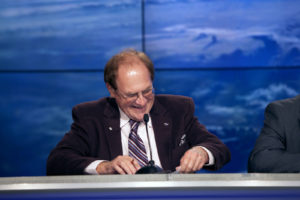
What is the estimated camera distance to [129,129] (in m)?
2.28

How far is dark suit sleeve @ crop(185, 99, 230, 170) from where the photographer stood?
215 centimetres

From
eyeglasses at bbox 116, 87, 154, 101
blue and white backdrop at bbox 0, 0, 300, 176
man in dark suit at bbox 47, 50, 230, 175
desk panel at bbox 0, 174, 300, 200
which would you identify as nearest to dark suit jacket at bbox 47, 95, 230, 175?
man in dark suit at bbox 47, 50, 230, 175

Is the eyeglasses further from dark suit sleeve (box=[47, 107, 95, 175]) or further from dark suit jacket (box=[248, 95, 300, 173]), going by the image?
dark suit jacket (box=[248, 95, 300, 173])

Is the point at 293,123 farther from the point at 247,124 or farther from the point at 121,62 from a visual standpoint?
the point at 247,124

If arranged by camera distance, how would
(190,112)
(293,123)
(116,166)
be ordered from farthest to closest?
(190,112)
(293,123)
(116,166)

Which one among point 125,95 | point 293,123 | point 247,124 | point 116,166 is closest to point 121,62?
point 125,95

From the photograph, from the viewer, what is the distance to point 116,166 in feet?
5.99

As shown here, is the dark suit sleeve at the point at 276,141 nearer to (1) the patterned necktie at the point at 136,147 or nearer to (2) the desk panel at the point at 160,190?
(1) the patterned necktie at the point at 136,147

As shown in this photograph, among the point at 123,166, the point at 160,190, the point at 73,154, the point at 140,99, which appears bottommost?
the point at 73,154

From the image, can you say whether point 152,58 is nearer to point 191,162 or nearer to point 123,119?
point 123,119

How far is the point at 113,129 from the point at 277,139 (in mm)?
783

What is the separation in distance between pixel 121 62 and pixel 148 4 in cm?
188

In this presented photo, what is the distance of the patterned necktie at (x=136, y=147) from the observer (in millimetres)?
2172

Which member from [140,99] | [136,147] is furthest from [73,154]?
[140,99]
